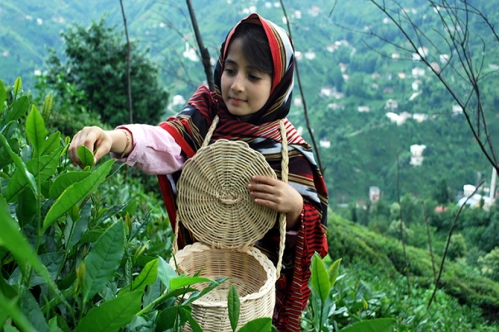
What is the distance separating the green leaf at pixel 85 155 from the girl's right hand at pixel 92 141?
0.17 metres

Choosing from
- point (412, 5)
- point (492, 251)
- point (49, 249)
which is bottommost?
point (492, 251)

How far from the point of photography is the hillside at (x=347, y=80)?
12.0 metres

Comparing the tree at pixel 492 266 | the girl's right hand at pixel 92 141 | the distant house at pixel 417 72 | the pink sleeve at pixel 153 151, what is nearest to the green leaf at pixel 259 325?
the girl's right hand at pixel 92 141

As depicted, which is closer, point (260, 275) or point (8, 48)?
point (260, 275)

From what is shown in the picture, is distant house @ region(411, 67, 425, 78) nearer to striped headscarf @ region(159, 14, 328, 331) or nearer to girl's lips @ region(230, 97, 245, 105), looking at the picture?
striped headscarf @ region(159, 14, 328, 331)

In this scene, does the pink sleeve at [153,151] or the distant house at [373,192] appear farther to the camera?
the distant house at [373,192]

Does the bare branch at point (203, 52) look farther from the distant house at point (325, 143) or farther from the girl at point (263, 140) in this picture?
the distant house at point (325, 143)

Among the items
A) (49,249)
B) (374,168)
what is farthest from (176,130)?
(374,168)

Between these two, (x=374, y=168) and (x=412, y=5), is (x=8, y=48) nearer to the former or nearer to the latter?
(x=412, y=5)

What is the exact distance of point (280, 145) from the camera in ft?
4.63

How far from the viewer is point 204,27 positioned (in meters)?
19.8

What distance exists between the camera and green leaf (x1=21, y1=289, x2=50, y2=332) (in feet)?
1.50

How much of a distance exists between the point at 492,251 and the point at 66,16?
45.4 ft

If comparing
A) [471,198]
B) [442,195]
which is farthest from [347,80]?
[471,198]
